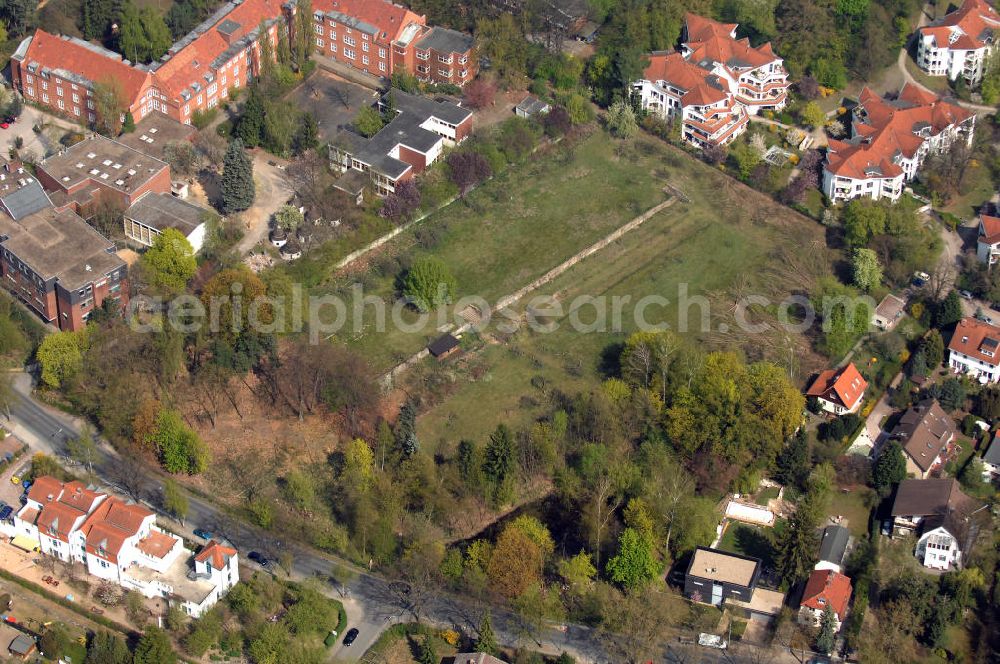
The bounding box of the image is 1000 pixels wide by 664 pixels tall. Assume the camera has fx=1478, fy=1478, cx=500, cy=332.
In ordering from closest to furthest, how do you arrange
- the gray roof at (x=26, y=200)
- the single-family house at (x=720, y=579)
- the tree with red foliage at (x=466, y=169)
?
the single-family house at (x=720, y=579), the gray roof at (x=26, y=200), the tree with red foliage at (x=466, y=169)

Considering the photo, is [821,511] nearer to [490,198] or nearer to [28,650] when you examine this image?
[490,198]

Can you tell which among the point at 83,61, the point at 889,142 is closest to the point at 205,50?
the point at 83,61

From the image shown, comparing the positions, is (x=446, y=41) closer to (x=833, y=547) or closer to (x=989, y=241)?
(x=989, y=241)

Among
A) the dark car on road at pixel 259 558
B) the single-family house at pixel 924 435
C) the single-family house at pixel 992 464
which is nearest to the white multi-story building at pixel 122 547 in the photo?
the dark car on road at pixel 259 558

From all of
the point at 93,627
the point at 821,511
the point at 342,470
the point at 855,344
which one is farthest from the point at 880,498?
the point at 93,627

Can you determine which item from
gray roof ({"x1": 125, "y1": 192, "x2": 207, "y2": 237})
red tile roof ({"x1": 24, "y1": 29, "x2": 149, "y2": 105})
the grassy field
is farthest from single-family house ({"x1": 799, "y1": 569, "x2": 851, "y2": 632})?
red tile roof ({"x1": 24, "y1": 29, "x2": 149, "y2": 105})

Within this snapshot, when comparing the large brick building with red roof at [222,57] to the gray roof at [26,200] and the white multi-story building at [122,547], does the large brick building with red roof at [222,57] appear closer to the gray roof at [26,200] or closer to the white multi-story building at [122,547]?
the gray roof at [26,200]

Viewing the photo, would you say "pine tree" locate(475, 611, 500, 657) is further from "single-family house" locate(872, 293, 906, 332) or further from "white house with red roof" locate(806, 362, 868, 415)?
"single-family house" locate(872, 293, 906, 332)
